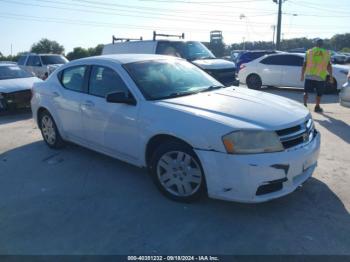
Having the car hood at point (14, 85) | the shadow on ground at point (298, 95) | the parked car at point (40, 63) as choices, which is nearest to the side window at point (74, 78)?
the car hood at point (14, 85)

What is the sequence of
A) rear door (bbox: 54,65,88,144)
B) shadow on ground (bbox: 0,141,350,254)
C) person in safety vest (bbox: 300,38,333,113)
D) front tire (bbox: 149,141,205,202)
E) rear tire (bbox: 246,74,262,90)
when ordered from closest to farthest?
shadow on ground (bbox: 0,141,350,254), front tire (bbox: 149,141,205,202), rear door (bbox: 54,65,88,144), person in safety vest (bbox: 300,38,333,113), rear tire (bbox: 246,74,262,90)

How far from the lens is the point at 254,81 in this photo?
1403 centimetres

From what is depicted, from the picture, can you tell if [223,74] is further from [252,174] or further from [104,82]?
[252,174]

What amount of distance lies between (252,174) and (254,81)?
1125 cm

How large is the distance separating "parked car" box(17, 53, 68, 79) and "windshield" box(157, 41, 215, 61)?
7633mm

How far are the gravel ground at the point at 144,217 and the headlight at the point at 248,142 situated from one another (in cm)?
73

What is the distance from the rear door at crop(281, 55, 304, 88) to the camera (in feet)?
41.9

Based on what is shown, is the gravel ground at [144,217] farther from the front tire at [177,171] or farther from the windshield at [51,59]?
the windshield at [51,59]

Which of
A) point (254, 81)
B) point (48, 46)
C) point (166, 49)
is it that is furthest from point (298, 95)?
point (48, 46)

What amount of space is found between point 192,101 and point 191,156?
0.71 m

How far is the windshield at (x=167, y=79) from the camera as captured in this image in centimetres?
431

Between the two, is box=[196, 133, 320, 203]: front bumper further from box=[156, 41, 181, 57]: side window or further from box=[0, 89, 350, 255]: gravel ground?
box=[156, 41, 181, 57]: side window

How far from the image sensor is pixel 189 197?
3840 mm

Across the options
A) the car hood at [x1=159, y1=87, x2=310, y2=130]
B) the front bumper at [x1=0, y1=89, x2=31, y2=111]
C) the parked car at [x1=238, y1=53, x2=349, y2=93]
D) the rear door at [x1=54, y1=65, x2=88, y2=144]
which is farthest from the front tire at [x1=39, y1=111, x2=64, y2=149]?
the parked car at [x1=238, y1=53, x2=349, y2=93]
